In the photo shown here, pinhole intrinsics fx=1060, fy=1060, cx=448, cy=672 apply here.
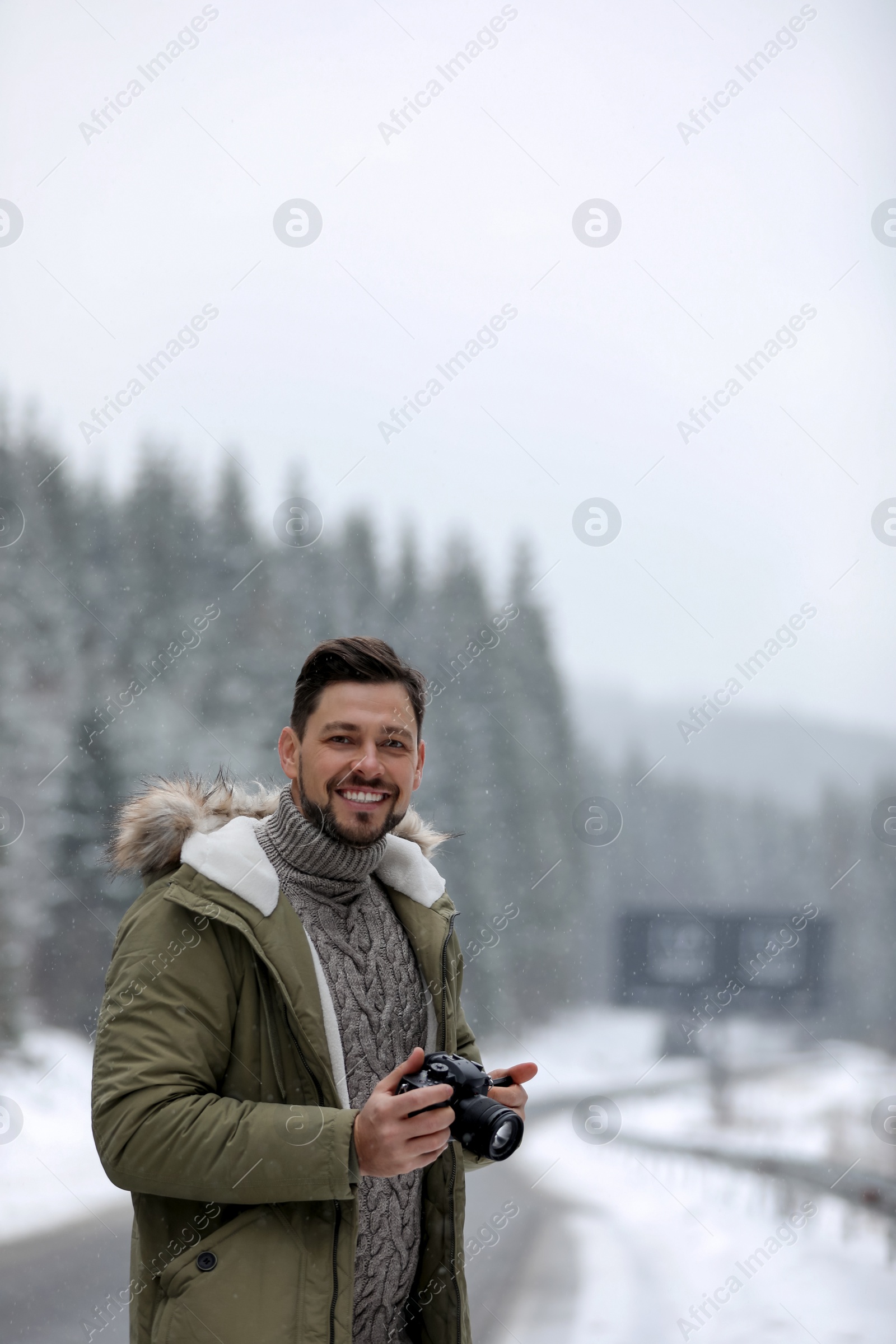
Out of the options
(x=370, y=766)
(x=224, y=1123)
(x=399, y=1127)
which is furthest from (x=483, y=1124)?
(x=370, y=766)

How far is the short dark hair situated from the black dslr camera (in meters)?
0.35

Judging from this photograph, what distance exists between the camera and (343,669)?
1.08 m

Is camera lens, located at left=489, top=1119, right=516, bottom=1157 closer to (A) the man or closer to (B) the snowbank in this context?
(A) the man

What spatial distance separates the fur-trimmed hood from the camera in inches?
39.7

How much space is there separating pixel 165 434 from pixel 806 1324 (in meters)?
2.79

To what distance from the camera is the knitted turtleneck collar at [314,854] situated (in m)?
1.06

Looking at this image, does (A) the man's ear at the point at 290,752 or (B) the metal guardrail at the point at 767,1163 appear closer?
(A) the man's ear at the point at 290,752

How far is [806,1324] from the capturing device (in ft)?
8.28

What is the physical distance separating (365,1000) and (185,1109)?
0.22m

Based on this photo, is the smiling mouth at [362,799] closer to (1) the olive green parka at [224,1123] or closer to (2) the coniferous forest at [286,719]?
(1) the olive green parka at [224,1123]

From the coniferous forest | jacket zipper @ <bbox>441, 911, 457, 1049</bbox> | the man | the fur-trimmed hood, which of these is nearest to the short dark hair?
the man

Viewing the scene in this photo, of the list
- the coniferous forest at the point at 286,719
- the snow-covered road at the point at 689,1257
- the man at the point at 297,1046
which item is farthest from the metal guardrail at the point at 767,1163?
the man at the point at 297,1046

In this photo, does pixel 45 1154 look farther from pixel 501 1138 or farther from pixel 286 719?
pixel 501 1138

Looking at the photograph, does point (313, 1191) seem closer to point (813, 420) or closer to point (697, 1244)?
point (697, 1244)
